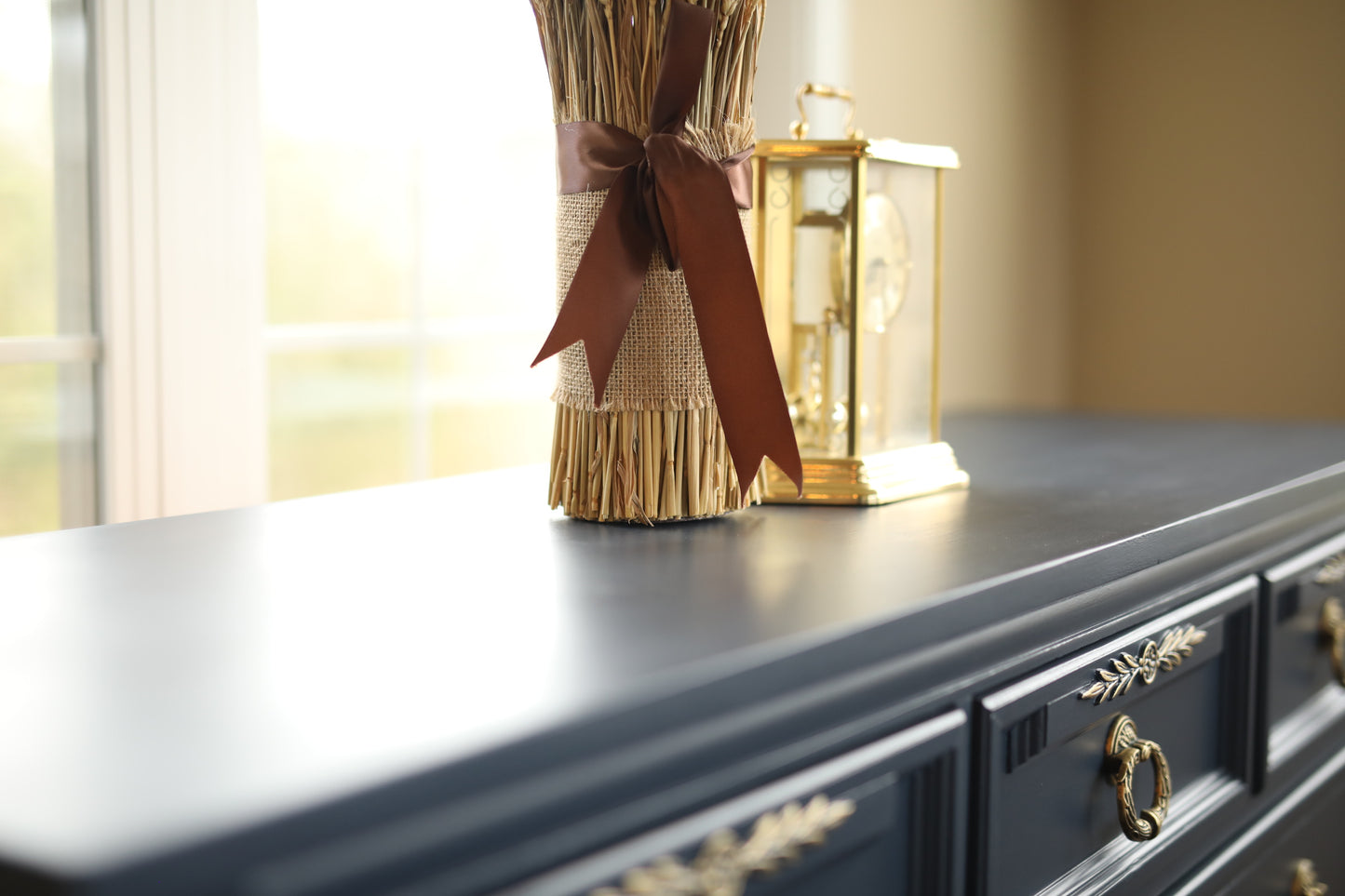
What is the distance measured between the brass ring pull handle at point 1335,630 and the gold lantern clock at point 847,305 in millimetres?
380

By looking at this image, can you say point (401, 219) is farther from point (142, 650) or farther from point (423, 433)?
point (142, 650)

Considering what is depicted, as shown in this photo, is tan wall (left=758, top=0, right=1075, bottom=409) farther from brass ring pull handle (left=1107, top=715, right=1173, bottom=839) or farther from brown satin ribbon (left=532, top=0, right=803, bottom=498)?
brass ring pull handle (left=1107, top=715, right=1173, bottom=839)

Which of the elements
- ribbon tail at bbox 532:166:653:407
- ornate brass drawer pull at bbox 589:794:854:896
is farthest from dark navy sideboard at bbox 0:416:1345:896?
ribbon tail at bbox 532:166:653:407

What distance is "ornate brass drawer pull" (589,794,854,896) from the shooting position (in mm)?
424

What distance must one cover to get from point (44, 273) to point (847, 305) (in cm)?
64

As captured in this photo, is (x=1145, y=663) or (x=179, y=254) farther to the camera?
(x=179, y=254)

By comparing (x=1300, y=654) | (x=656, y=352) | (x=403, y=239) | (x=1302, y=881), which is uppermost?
(x=403, y=239)

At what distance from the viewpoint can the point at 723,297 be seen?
2.27ft

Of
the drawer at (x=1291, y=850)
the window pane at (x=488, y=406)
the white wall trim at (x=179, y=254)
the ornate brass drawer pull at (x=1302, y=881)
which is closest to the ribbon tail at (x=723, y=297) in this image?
the drawer at (x=1291, y=850)

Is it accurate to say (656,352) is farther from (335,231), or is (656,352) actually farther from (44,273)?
(335,231)

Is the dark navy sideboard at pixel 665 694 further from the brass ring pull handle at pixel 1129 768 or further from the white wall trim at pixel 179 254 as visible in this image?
the white wall trim at pixel 179 254

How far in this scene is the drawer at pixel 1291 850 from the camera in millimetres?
877

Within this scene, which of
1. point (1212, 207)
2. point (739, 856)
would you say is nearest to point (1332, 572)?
point (739, 856)

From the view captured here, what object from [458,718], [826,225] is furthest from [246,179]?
[458,718]
